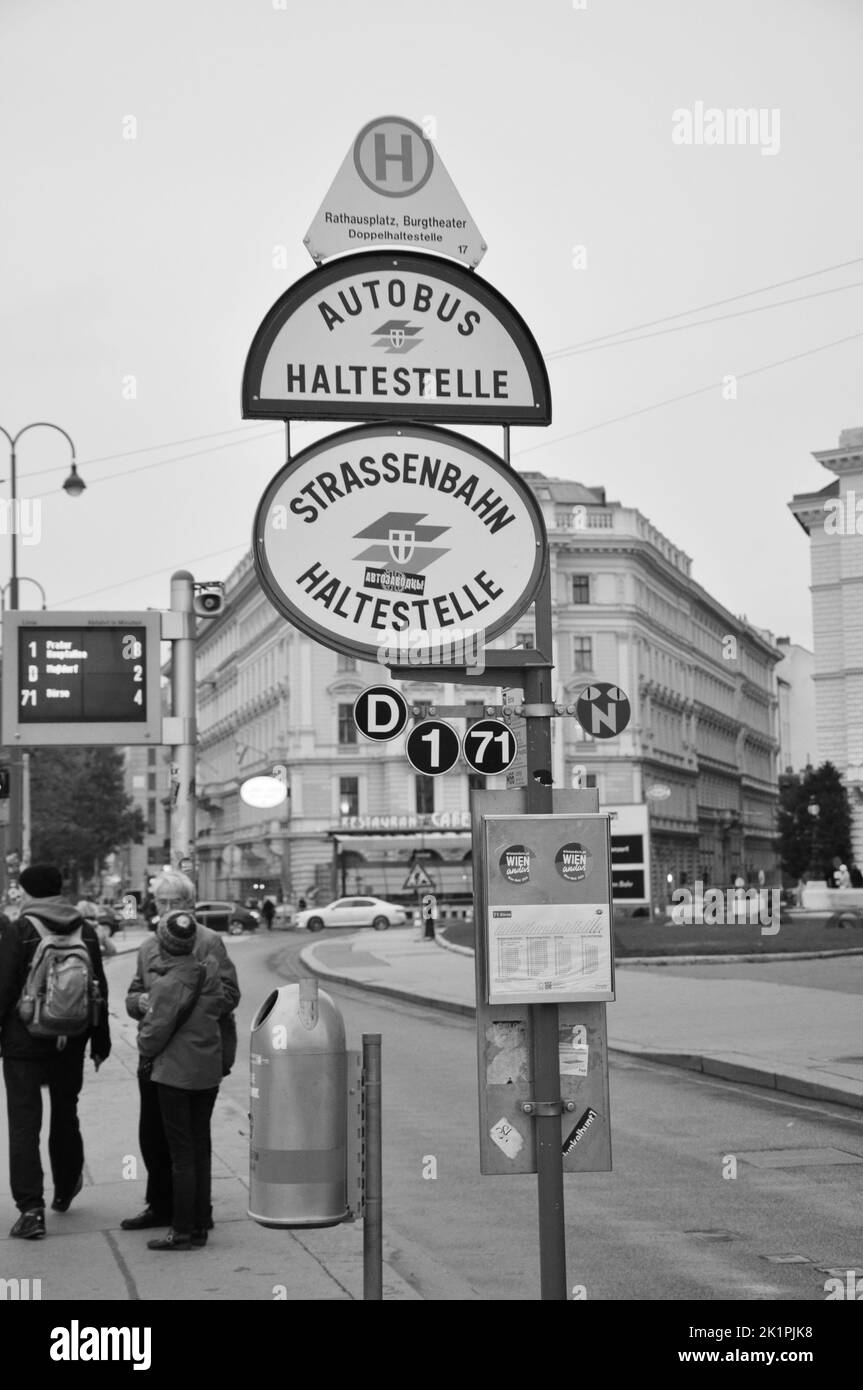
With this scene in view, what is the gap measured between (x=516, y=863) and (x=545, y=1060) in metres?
0.44

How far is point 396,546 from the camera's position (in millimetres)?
3549

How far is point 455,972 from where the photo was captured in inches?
1138

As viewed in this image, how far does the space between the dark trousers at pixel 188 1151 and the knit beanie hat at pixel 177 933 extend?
62 centimetres

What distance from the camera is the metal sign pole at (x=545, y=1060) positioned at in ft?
11.8

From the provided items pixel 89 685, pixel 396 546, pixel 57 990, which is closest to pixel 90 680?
pixel 89 685

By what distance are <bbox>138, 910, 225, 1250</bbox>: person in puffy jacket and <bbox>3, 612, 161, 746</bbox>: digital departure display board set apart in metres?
2.96

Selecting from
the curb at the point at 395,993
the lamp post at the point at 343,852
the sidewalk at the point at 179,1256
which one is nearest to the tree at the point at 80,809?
the lamp post at the point at 343,852

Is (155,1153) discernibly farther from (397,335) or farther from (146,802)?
(146,802)

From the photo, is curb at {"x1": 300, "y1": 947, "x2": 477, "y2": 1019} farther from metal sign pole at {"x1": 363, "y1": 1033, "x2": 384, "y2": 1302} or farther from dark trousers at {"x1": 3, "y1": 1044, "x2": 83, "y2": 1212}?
metal sign pole at {"x1": 363, "y1": 1033, "x2": 384, "y2": 1302}

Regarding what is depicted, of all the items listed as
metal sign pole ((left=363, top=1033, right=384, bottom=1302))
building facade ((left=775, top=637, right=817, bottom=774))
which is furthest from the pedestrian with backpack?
building facade ((left=775, top=637, right=817, bottom=774))

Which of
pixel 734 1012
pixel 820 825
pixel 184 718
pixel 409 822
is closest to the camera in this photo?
pixel 184 718

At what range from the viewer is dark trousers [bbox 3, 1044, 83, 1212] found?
7.49 meters

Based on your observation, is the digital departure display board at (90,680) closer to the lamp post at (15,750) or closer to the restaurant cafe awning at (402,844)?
the lamp post at (15,750)
